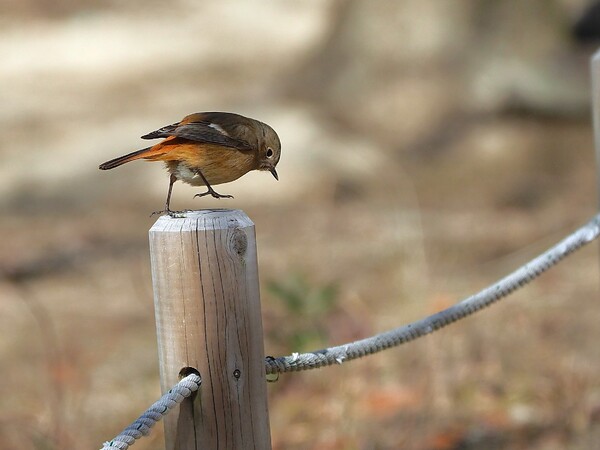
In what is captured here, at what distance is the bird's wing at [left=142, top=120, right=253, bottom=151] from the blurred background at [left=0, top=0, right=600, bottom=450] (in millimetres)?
→ 1888

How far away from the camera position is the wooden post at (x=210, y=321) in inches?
72.7

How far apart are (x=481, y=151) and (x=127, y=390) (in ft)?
14.5

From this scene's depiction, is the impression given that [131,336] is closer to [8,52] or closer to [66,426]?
[66,426]

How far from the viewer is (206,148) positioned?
2.22 meters

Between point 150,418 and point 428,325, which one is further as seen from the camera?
point 428,325

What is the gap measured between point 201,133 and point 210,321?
0.55 metres

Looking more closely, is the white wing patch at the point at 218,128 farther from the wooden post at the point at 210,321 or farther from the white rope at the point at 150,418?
the white rope at the point at 150,418

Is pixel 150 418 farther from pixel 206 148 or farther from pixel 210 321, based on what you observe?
pixel 206 148

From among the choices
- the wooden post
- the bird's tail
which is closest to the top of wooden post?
the wooden post

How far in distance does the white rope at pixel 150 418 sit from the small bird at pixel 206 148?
53cm

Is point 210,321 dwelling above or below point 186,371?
above

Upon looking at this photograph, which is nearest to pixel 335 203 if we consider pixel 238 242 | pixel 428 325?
pixel 428 325

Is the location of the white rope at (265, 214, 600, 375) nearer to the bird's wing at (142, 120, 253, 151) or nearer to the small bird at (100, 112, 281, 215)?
the small bird at (100, 112, 281, 215)

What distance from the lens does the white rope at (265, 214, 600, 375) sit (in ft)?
7.20
